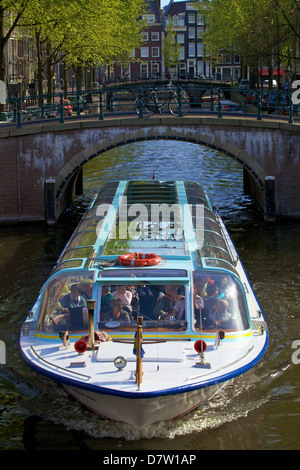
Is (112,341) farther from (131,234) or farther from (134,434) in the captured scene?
(131,234)

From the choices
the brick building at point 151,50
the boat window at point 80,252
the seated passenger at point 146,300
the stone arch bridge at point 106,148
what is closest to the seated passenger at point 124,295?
the seated passenger at point 146,300

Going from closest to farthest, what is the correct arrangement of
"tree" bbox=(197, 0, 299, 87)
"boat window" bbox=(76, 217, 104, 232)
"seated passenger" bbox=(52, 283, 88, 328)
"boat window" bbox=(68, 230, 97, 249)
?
"seated passenger" bbox=(52, 283, 88, 328), "boat window" bbox=(68, 230, 97, 249), "boat window" bbox=(76, 217, 104, 232), "tree" bbox=(197, 0, 299, 87)

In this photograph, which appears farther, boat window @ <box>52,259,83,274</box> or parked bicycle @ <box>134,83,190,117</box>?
parked bicycle @ <box>134,83,190,117</box>

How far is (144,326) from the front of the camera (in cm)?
1211

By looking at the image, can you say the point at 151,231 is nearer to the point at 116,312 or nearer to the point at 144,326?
the point at 116,312

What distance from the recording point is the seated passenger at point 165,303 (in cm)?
1227

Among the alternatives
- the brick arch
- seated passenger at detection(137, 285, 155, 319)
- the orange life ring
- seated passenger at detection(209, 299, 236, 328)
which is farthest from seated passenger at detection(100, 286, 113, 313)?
the brick arch

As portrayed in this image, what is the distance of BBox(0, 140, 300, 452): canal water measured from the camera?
11.2m

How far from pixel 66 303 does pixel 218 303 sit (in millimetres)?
2605

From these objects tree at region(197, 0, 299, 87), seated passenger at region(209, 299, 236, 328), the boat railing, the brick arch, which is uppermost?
tree at region(197, 0, 299, 87)

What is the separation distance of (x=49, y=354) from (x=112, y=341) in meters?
1.04

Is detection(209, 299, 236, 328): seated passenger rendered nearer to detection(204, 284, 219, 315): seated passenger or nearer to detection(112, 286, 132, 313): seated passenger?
detection(204, 284, 219, 315): seated passenger

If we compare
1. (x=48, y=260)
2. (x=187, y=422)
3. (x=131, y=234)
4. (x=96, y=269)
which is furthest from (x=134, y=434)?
(x=48, y=260)

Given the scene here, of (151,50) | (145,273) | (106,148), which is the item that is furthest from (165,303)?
(151,50)
